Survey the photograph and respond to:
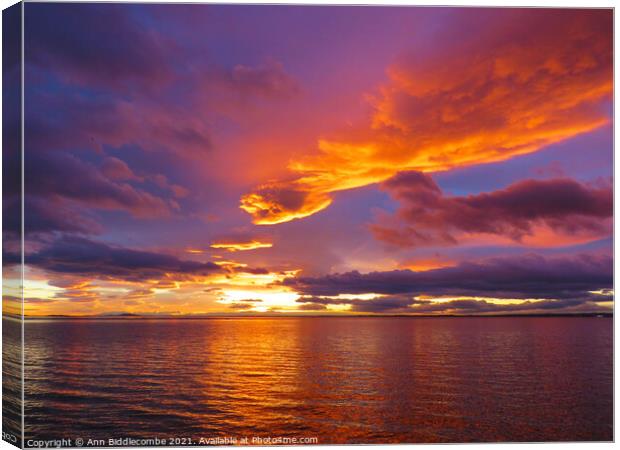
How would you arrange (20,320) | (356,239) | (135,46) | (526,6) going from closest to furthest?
(20,320) → (526,6) → (135,46) → (356,239)

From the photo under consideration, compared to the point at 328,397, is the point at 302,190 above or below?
above

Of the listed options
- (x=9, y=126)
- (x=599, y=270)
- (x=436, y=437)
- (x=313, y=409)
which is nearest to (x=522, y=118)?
(x=599, y=270)

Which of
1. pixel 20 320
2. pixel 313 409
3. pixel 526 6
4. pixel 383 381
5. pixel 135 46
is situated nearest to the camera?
pixel 20 320

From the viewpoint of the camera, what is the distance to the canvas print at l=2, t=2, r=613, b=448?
61.7ft

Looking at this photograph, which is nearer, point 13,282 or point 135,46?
point 13,282

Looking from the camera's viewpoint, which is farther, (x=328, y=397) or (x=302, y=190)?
(x=328, y=397)

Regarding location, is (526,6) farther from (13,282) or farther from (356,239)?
A: (13,282)

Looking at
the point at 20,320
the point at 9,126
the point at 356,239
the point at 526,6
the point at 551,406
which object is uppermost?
the point at 526,6

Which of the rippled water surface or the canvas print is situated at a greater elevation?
the canvas print

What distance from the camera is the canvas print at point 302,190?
61.7 ft

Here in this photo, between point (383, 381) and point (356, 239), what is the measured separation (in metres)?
9.48

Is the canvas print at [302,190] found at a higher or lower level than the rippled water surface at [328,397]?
higher

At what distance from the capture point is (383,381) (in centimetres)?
3108

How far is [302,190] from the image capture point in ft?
79.1
